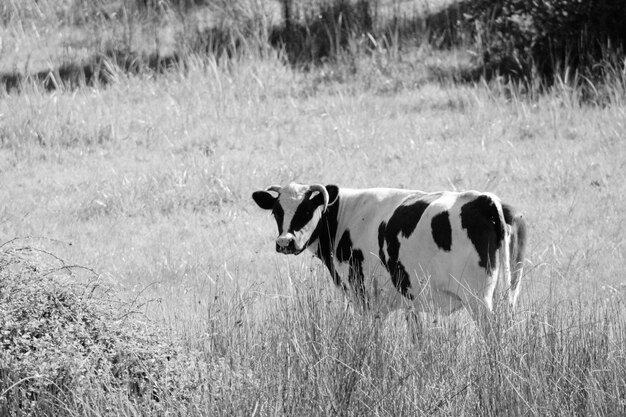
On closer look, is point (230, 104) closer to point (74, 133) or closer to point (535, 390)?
point (74, 133)

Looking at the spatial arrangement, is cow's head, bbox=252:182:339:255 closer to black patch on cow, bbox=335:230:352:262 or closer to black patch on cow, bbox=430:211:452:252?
black patch on cow, bbox=335:230:352:262

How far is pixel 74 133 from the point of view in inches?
595

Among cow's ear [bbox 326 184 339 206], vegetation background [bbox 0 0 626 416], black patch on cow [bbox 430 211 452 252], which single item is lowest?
vegetation background [bbox 0 0 626 416]

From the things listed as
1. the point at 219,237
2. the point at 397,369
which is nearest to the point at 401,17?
the point at 219,237

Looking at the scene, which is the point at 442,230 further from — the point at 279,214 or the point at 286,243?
the point at 279,214

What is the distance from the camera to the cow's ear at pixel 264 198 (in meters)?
9.29

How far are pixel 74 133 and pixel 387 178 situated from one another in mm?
4709

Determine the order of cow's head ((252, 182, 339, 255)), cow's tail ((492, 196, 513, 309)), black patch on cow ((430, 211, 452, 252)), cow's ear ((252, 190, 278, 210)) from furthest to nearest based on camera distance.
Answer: cow's ear ((252, 190, 278, 210)) < cow's head ((252, 182, 339, 255)) < black patch on cow ((430, 211, 452, 252)) < cow's tail ((492, 196, 513, 309))

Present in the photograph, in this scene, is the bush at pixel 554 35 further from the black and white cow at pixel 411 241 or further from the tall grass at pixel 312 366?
the tall grass at pixel 312 366

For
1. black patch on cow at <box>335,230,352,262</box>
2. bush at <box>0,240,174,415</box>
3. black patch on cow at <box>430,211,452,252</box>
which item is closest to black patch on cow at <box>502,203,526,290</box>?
black patch on cow at <box>430,211,452,252</box>

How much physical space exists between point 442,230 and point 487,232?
0.38 meters

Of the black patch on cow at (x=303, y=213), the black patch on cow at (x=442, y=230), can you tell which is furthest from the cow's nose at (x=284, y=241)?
the black patch on cow at (x=442, y=230)

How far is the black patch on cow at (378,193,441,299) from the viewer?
8141 millimetres

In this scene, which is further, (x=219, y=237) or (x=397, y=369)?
(x=219, y=237)
